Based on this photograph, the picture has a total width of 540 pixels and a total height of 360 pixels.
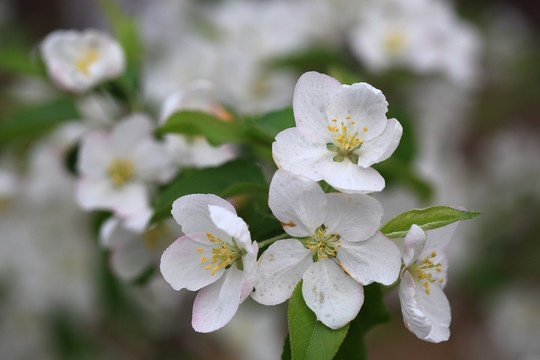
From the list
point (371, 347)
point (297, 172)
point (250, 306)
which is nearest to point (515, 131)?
point (371, 347)

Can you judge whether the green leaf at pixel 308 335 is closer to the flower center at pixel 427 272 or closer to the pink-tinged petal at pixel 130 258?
the flower center at pixel 427 272

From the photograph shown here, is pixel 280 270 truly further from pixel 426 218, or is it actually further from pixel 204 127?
pixel 204 127

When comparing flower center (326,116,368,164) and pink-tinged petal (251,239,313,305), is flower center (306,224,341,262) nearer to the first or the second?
pink-tinged petal (251,239,313,305)

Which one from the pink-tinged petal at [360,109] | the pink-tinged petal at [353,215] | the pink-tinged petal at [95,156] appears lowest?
the pink-tinged petal at [95,156]

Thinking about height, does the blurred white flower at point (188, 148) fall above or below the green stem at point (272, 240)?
below

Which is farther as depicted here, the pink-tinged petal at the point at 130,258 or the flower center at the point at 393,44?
the flower center at the point at 393,44

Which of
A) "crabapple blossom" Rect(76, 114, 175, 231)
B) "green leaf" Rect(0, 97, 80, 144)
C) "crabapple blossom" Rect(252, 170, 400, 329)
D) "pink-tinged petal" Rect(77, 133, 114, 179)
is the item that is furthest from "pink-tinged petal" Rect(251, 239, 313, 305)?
"green leaf" Rect(0, 97, 80, 144)

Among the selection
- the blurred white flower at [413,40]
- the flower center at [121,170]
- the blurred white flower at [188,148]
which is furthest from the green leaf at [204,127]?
A: the blurred white flower at [413,40]

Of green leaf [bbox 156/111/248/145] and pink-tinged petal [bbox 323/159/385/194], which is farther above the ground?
pink-tinged petal [bbox 323/159/385/194]
